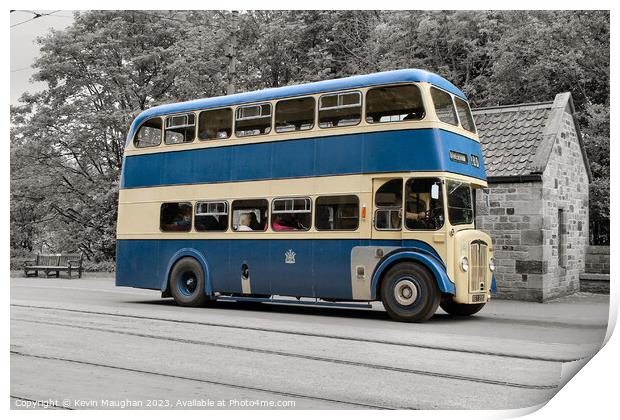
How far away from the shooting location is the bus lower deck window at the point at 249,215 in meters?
9.88

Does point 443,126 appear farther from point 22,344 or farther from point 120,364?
point 22,344

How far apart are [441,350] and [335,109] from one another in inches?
145

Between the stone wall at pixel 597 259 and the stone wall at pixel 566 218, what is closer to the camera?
the stone wall at pixel 597 259

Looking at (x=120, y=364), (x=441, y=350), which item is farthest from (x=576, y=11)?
(x=120, y=364)

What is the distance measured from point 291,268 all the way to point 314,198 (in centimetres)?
102

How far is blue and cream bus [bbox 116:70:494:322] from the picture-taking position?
324 inches

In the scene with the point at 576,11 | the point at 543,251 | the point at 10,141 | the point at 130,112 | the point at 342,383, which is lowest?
the point at 342,383

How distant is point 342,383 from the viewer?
543 cm

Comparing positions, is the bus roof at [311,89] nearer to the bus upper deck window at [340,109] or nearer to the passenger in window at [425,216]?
the bus upper deck window at [340,109]

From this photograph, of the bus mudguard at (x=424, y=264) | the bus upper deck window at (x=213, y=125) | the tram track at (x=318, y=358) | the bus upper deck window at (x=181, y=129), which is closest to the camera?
the tram track at (x=318, y=358)

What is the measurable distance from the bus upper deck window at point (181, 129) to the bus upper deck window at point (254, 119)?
0.76 metres

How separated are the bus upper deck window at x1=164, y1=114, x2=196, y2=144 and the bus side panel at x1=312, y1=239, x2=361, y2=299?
2.54 metres

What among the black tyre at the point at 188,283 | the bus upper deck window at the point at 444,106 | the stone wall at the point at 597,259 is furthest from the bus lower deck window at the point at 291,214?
the stone wall at the point at 597,259

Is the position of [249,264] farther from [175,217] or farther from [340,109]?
[340,109]
